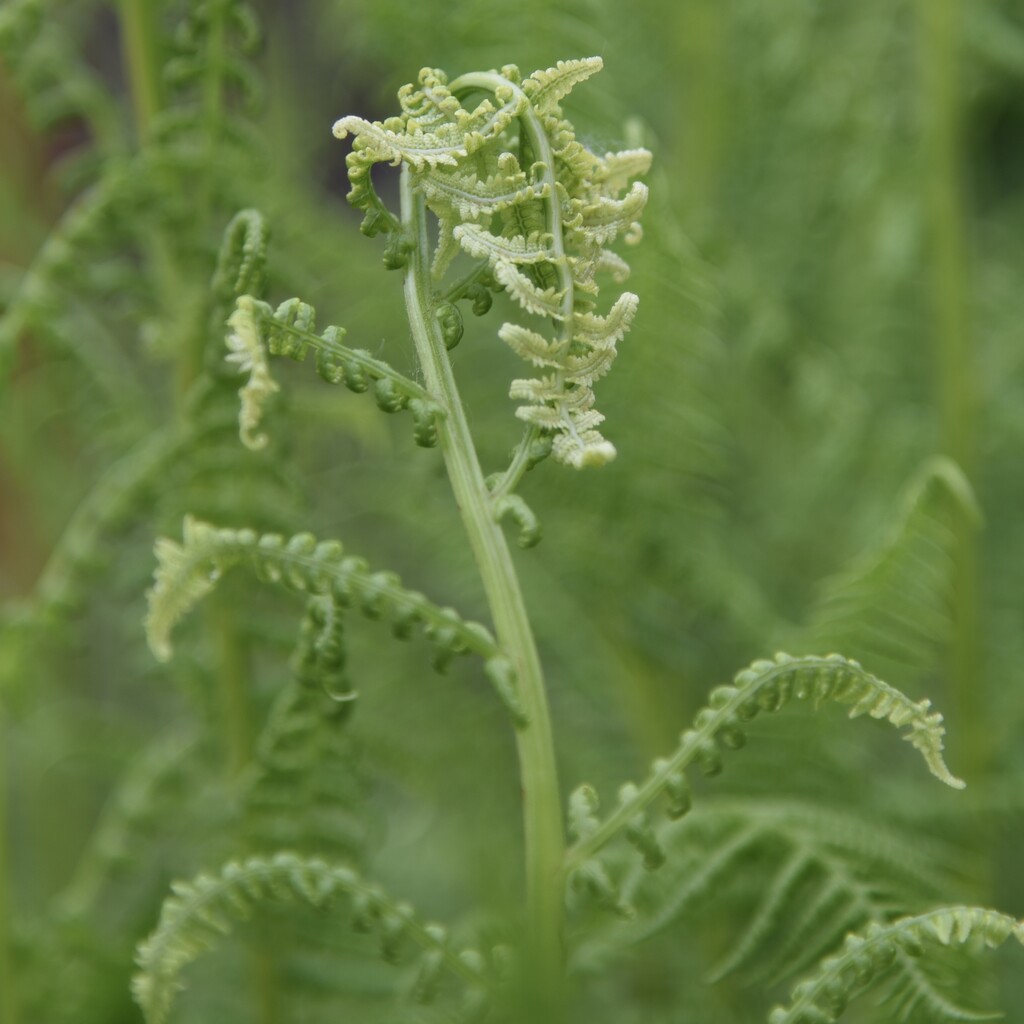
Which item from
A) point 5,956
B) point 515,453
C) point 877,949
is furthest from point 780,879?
point 5,956

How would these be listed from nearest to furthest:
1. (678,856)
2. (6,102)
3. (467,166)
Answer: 1. (467,166)
2. (678,856)
3. (6,102)

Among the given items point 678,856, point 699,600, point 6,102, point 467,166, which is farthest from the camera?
point 6,102

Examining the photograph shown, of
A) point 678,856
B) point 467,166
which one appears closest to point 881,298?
point 678,856

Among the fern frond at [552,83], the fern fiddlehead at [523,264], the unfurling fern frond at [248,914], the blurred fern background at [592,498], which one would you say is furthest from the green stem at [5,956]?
the fern frond at [552,83]

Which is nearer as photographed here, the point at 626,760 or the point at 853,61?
the point at 626,760

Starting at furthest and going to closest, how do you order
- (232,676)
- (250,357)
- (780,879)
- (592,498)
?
(592,498) < (232,676) < (780,879) < (250,357)

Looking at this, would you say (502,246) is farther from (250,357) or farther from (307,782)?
(307,782)

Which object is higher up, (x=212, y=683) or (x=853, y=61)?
(x=853, y=61)

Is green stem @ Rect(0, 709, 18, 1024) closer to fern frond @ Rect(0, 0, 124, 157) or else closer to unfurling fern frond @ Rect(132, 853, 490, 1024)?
unfurling fern frond @ Rect(132, 853, 490, 1024)

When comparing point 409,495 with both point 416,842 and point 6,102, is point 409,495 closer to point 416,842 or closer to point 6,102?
point 416,842
